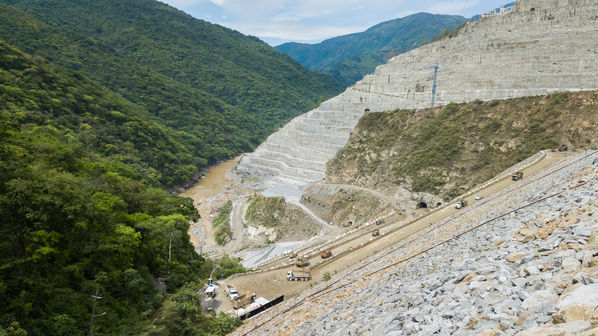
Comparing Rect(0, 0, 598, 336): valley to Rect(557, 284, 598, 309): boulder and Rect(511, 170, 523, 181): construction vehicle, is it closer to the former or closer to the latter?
Rect(557, 284, 598, 309): boulder

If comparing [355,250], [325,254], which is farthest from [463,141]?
[325,254]

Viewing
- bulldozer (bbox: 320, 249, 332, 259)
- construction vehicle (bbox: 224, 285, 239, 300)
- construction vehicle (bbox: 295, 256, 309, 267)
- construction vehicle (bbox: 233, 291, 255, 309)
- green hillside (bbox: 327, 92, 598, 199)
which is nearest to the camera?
construction vehicle (bbox: 233, 291, 255, 309)

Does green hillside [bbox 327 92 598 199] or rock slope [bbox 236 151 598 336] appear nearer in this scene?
rock slope [bbox 236 151 598 336]

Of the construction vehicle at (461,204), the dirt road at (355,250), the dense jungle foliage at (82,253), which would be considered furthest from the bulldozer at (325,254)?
the construction vehicle at (461,204)

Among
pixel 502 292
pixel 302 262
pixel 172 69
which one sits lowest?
pixel 302 262

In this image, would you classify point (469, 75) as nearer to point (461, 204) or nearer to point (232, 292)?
point (461, 204)

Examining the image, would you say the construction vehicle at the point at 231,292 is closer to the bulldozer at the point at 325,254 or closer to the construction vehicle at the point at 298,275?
the construction vehicle at the point at 298,275

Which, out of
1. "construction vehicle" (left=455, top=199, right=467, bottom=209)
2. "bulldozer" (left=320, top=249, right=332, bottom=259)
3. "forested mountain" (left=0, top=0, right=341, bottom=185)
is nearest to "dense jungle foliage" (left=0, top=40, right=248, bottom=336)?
"bulldozer" (left=320, top=249, right=332, bottom=259)
